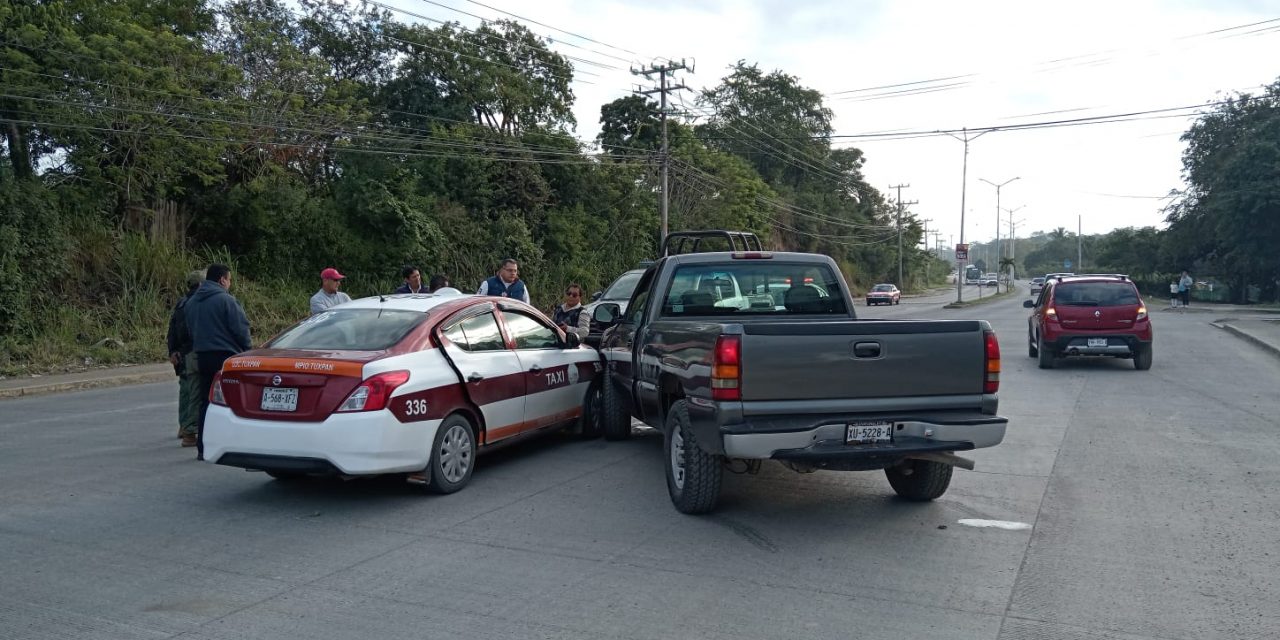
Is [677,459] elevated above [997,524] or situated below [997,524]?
above

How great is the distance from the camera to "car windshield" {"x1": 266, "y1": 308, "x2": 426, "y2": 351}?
7.29 m

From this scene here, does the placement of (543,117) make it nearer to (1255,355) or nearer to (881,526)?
(1255,355)

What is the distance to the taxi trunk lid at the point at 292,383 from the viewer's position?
6.63 m


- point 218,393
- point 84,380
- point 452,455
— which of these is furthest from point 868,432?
point 84,380

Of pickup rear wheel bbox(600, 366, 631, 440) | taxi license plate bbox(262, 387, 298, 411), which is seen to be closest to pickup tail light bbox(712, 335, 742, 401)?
taxi license plate bbox(262, 387, 298, 411)

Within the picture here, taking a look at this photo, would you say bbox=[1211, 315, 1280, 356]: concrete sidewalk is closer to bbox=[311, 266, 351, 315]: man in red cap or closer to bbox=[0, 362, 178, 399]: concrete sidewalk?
bbox=[311, 266, 351, 315]: man in red cap

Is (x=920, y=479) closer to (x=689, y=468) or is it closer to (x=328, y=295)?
(x=689, y=468)

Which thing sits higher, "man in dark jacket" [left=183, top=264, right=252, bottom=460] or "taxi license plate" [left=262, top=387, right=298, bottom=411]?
"man in dark jacket" [left=183, top=264, right=252, bottom=460]

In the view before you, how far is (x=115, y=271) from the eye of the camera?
22.0 metres

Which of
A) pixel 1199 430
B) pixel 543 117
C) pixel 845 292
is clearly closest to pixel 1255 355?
pixel 1199 430

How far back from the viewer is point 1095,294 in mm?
15930

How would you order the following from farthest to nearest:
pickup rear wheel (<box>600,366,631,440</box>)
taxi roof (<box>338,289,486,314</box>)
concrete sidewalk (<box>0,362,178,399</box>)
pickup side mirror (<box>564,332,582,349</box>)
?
concrete sidewalk (<box>0,362,178,399</box>) → pickup rear wheel (<box>600,366,631,440</box>) → pickup side mirror (<box>564,332,582,349</box>) → taxi roof (<box>338,289,486,314</box>)

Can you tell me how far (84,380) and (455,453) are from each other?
39.7 ft

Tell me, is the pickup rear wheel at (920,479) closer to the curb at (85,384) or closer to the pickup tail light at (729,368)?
the pickup tail light at (729,368)
